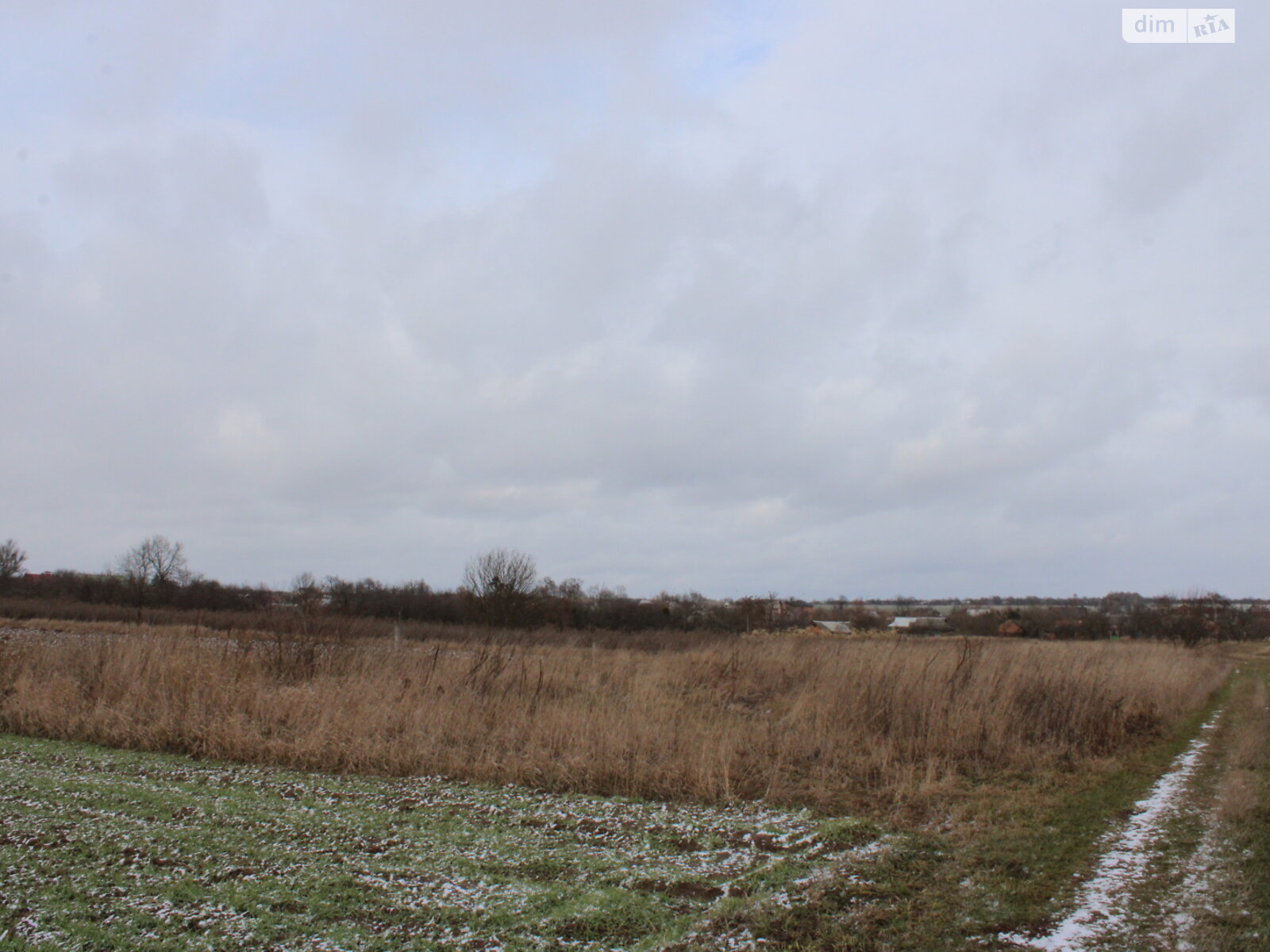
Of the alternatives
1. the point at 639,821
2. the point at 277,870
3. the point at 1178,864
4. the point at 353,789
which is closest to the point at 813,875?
the point at 639,821

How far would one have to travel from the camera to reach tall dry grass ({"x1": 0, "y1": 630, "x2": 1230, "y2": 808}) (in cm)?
782

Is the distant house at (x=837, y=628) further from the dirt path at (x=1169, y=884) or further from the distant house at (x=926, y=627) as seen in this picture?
the dirt path at (x=1169, y=884)

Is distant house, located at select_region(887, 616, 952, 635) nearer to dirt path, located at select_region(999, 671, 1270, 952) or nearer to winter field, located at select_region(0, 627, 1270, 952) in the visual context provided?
winter field, located at select_region(0, 627, 1270, 952)

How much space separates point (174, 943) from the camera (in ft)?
11.8

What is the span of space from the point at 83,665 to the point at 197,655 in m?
1.67

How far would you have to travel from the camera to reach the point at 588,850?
5328 mm

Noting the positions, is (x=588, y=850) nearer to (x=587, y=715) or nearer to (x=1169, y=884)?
(x=1169, y=884)

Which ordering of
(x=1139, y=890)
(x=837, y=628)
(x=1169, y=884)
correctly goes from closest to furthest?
(x=1139, y=890) → (x=1169, y=884) → (x=837, y=628)

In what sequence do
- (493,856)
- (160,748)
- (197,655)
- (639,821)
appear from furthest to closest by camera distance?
(197,655)
(160,748)
(639,821)
(493,856)

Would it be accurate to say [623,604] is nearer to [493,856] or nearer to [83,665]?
[83,665]

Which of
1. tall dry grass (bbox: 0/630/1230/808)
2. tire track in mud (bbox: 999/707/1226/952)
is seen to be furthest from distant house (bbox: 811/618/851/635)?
tire track in mud (bbox: 999/707/1226/952)

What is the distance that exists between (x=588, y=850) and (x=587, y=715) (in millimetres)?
3796

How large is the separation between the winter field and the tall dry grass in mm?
89

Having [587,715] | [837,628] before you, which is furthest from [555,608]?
[587,715]
